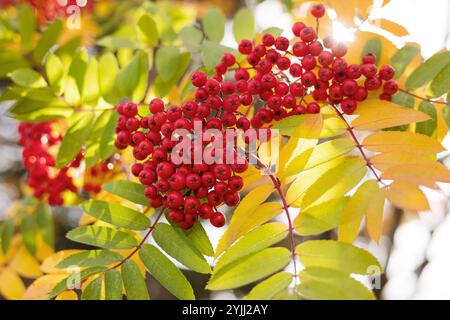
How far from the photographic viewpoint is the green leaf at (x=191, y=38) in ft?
6.91

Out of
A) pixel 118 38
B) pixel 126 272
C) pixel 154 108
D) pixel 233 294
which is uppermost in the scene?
pixel 118 38

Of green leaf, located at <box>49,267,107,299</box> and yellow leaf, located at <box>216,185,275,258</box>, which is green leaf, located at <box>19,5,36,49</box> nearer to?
green leaf, located at <box>49,267,107,299</box>

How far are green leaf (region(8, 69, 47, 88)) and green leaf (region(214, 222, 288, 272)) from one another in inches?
46.6

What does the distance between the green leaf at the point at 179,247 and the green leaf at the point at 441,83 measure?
3.31 feet

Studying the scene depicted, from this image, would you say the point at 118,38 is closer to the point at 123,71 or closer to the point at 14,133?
the point at 123,71

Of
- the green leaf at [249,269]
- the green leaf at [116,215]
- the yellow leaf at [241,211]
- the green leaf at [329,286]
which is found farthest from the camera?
the green leaf at [116,215]

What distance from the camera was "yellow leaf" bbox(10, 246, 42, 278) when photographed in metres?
2.48

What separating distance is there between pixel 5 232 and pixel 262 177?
1.51m

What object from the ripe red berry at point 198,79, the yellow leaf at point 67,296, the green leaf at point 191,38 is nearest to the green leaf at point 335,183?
the ripe red berry at point 198,79

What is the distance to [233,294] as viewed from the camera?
3.12m

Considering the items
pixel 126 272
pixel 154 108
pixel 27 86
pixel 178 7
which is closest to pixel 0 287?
pixel 27 86

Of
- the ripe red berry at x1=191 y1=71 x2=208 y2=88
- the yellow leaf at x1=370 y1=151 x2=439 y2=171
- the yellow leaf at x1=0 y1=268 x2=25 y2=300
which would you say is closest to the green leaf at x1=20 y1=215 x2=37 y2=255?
the yellow leaf at x1=0 y1=268 x2=25 y2=300

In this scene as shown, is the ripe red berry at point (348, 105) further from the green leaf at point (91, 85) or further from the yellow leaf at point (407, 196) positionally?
the green leaf at point (91, 85)

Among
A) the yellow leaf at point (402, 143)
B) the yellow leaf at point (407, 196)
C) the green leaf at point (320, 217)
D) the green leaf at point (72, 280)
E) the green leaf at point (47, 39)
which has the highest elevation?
the green leaf at point (47, 39)
